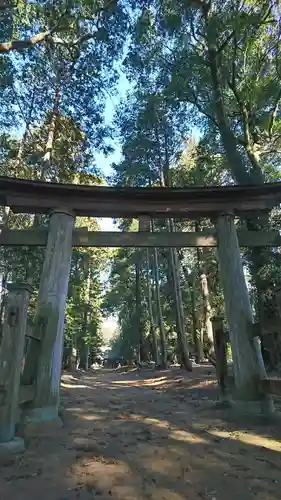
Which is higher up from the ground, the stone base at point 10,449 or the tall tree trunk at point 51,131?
the tall tree trunk at point 51,131

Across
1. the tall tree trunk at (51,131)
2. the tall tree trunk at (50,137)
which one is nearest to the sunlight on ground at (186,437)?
the tall tree trunk at (50,137)

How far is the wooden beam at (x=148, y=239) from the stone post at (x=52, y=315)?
31cm

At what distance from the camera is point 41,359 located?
472 cm

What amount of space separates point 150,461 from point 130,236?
3.68 metres

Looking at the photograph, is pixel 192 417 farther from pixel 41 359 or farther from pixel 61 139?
pixel 61 139

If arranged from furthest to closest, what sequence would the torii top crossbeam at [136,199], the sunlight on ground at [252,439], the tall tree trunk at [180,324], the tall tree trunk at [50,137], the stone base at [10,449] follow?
the tall tree trunk at [180,324] < the tall tree trunk at [50,137] < the torii top crossbeam at [136,199] < the sunlight on ground at [252,439] < the stone base at [10,449]

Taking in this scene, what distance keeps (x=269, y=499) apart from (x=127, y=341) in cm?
2748

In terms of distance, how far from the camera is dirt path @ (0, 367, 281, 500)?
97.6 inches

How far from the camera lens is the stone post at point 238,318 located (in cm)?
504

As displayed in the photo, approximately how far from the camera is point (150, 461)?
10.3 feet

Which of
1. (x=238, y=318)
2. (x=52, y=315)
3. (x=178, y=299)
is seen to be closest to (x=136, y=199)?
(x=52, y=315)

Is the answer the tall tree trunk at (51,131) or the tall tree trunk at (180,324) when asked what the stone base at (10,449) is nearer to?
the tall tree trunk at (51,131)

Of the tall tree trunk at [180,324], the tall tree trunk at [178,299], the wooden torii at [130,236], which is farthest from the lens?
the tall tree trunk at [178,299]

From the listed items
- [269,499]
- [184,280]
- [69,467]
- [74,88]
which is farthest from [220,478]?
[184,280]
